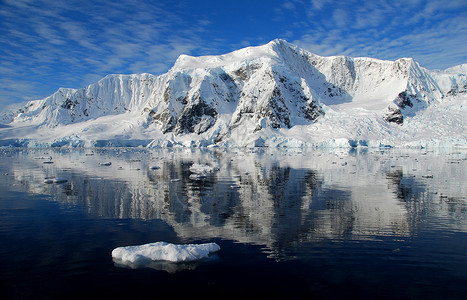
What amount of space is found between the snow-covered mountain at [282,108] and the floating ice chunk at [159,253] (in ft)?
329

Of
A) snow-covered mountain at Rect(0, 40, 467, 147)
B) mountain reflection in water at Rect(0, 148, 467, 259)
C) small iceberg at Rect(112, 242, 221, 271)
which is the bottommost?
small iceberg at Rect(112, 242, 221, 271)

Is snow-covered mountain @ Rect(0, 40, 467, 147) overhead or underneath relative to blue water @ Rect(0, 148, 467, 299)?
overhead

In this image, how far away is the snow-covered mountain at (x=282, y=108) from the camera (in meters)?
114

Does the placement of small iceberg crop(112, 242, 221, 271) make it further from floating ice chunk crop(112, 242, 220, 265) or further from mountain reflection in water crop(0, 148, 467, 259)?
mountain reflection in water crop(0, 148, 467, 259)

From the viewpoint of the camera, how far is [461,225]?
12.0 metres

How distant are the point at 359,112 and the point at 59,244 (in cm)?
12830

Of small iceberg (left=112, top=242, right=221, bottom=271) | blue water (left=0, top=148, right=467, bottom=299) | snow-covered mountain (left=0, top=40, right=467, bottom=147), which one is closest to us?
blue water (left=0, top=148, right=467, bottom=299)

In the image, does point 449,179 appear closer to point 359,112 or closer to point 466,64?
point 359,112

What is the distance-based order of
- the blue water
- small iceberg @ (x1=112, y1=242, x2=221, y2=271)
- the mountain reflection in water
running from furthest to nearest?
the mountain reflection in water → small iceberg @ (x1=112, y1=242, x2=221, y2=271) → the blue water

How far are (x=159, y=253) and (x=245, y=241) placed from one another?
9.30ft

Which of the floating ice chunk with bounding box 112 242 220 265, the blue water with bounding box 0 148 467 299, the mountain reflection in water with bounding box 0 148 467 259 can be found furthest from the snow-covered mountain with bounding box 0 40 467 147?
the floating ice chunk with bounding box 112 242 220 265

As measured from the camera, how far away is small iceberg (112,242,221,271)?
8227 millimetres

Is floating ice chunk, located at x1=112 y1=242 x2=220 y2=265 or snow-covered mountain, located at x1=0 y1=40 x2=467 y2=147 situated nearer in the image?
floating ice chunk, located at x1=112 y1=242 x2=220 y2=265

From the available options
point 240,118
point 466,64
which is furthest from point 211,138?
point 466,64
